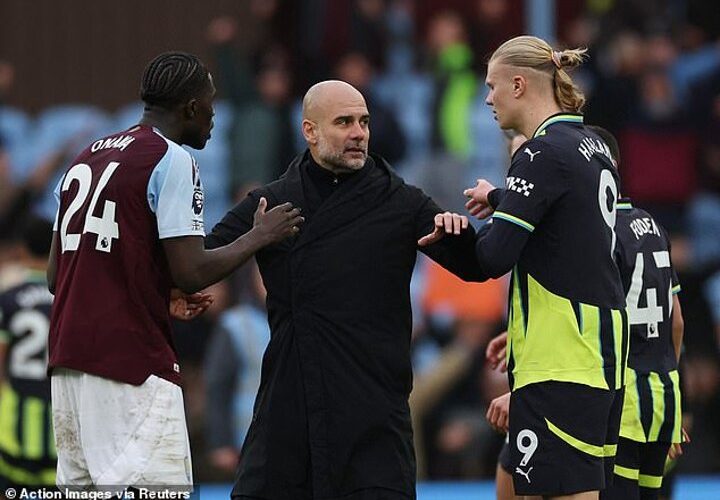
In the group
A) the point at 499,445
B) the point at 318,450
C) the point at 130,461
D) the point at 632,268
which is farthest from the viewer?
the point at 499,445

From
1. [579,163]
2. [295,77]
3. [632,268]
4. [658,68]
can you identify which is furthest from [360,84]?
[579,163]

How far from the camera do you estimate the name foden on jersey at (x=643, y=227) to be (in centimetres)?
677

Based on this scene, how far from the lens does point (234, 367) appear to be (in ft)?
37.1

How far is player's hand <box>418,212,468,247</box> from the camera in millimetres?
5699

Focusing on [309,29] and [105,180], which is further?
[309,29]

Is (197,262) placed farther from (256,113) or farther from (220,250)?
(256,113)

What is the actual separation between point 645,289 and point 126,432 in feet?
8.50

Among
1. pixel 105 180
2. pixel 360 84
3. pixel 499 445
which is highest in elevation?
pixel 360 84

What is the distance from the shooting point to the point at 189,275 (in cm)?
549

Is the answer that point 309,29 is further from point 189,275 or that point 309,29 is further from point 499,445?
point 189,275

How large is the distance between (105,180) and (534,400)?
1.81m

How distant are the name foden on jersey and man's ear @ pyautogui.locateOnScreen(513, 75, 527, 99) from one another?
50.8 inches

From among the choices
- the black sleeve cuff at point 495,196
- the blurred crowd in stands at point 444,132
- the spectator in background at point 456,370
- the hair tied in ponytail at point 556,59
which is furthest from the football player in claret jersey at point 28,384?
the spectator in background at point 456,370

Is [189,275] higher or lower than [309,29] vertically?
lower
